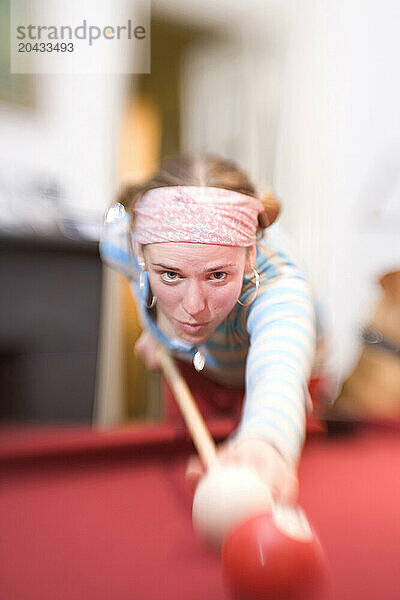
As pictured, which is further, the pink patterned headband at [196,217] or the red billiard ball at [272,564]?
the pink patterned headband at [196,217]

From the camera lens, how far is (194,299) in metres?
0.55

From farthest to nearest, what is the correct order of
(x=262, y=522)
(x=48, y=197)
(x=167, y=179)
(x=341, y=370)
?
(x=341, y=370), (x=48, y=197), (x=167, y=179), (x=262, y=522)

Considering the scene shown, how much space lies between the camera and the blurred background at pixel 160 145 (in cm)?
66

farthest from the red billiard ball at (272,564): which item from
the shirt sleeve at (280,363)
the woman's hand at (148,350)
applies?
the woman's hand at (148,350)

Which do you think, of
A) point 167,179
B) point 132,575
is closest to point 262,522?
point 132,575

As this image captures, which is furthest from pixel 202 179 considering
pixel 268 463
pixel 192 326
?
pixel 268 463

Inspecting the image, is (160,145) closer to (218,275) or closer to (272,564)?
(218,275)

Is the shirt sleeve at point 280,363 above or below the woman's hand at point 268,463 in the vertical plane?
above

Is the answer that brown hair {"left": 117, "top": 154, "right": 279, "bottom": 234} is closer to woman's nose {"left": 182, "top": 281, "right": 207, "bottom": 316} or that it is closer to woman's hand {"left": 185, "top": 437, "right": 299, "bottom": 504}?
woman's nose {"left": 182, "top": 281, "right": 207, "bottom": 316}

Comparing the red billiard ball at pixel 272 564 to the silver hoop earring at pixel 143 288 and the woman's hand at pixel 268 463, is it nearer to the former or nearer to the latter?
the woman's hand at pixel 268 463

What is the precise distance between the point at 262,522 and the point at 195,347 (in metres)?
0.27

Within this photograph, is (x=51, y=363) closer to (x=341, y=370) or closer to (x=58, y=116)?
(x=58, y=116)

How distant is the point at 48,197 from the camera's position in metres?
0.68

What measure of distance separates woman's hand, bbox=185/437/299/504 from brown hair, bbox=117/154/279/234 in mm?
227
